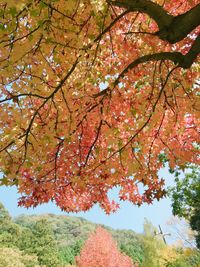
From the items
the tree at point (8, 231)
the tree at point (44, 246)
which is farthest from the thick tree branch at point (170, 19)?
the tree at point (8, 231)

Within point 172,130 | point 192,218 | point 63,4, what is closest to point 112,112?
point 172,130

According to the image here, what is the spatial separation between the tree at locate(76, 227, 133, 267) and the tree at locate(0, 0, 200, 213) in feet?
100

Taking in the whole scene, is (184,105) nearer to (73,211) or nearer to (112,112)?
(112,112)

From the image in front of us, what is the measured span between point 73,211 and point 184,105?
3.94m

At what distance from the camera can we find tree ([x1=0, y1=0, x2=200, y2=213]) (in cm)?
477

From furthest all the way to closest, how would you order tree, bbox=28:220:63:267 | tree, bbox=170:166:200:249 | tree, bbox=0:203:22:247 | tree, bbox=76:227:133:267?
tree, bbox=0:203:22:247
tree, bbox=28:220:63:267
tree, bbox=76:227:133:267
tree, bbox=170:166:200:249

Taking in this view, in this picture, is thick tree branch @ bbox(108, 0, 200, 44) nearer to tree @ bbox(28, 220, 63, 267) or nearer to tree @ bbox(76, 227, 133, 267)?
tree @ bbox(76, 227, 133, 267)

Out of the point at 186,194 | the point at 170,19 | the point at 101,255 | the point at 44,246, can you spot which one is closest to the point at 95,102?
the point at 170,19

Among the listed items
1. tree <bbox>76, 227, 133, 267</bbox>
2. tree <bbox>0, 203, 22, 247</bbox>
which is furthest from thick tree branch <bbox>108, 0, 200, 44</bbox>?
tree <bbox>0, 203, 22, 247</bbox>

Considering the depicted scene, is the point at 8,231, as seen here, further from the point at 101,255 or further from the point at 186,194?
the point at 186,194

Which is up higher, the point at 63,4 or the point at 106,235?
the point at 106,235

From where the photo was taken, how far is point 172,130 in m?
6.93

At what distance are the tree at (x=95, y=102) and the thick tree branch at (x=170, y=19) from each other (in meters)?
0.01

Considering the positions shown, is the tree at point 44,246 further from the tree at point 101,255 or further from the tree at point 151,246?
the tree at point 151,246
